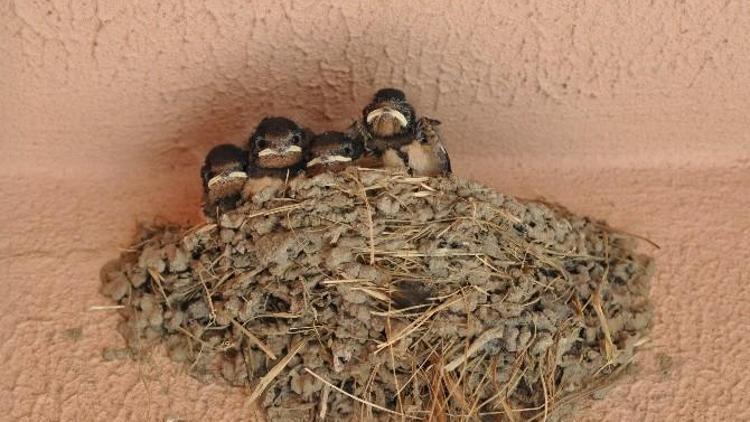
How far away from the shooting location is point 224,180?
237cm

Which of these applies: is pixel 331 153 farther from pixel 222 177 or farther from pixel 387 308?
pixel 387 308

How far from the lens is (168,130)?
2.64m

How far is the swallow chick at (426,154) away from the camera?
7.74 feet

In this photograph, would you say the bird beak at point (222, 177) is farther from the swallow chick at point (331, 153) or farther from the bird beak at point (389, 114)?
the bird beak at point (389, 114)

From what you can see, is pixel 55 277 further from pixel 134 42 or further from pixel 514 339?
pixel 514 339

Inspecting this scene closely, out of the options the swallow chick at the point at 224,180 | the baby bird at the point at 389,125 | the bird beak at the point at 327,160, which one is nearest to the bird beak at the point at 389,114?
the baby bird at the point at 389,125

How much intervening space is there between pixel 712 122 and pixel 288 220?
4.27ft

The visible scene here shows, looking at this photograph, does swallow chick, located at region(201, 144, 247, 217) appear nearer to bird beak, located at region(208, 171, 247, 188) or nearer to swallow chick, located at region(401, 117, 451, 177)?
bird beak, located at region(208, 171, 247, 188)

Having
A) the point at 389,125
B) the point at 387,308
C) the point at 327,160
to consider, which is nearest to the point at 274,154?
the point at 327,160

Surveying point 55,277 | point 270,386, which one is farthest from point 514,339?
point 55,277

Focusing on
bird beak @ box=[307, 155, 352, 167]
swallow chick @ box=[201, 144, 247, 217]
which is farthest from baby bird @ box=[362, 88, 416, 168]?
swallow chick @ box=[201, 144, 247, 217]

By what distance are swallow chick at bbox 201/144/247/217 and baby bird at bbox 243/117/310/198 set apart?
0.03 metres

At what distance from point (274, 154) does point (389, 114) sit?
0.30m

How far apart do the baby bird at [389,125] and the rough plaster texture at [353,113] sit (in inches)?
5.7
